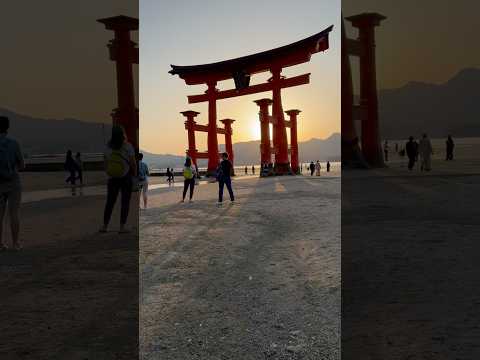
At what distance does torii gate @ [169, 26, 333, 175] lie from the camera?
17.5m

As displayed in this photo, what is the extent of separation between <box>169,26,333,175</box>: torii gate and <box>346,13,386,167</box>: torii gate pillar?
1.98 meters

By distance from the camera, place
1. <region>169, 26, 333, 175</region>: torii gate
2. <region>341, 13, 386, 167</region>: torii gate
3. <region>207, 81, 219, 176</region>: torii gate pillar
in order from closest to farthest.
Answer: <region>341, 13, 386, 167</region>: torii gate
<region>169, 26, 333, 175</region>: torii gate
<region>207, 81, 219, 176</region>: torii gate pillar

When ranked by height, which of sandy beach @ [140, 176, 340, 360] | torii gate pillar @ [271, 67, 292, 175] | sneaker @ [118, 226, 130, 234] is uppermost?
torii gate pillar @ [271, 67, 292, 175]

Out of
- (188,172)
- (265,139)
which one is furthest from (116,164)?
(265,139)

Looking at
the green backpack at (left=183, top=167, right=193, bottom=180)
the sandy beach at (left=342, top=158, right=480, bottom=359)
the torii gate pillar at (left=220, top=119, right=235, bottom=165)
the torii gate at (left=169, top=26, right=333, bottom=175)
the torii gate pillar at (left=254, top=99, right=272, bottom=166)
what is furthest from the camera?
the torii gate pillar at (left=220, top=119, right=235, bottom=165)

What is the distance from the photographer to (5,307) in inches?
84.2

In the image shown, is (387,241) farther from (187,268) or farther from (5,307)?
(5,307)

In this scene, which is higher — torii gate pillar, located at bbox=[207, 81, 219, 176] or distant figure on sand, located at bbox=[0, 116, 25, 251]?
torii gate pillar, located at bbox=[207, 81, 219, 176]

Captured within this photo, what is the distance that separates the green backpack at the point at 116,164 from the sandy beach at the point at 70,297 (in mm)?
623

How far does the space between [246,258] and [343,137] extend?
41.4 feet

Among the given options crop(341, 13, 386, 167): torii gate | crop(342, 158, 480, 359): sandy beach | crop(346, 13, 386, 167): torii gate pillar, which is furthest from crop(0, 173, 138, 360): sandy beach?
crop(346, 13, 386, 167): torii gate pillar

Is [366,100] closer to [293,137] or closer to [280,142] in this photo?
[280,142]

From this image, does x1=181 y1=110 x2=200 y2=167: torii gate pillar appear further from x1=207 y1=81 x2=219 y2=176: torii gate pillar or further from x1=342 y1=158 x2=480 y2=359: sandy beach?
x1=342 y1=158 x2=480 y2=359: sandy beach

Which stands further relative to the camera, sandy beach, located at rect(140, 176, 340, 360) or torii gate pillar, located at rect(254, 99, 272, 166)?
torii gate pillar, located at rect(254, 99, 272, 166)
